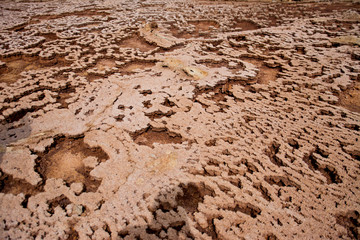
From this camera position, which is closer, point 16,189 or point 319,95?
point 16,189

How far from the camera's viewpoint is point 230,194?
1979mm

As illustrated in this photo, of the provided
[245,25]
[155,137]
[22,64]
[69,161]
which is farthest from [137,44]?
[245,25]

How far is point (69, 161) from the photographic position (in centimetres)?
231

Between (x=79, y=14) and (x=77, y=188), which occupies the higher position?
(x=79, y=14)

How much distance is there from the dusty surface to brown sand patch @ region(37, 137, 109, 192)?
1 cm

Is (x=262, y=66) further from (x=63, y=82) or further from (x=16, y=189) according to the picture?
(x=16, y=189)

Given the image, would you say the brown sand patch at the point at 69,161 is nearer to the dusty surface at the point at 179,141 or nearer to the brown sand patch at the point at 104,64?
the dusty surface at the point at 179,141

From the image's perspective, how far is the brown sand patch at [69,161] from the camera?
2.12m

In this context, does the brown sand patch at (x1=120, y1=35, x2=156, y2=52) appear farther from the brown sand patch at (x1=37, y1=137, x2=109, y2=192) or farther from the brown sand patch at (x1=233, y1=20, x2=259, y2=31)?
the brown sand patch at (x1=233, y1=20, x2=259, y2=31)

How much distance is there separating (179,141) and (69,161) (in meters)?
1.35

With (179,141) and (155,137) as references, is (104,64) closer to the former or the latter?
(155,137)

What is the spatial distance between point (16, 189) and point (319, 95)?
176 inches

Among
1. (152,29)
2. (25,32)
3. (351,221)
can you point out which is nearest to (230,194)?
(351,221)

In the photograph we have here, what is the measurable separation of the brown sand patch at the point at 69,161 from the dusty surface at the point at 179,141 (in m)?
0.01
